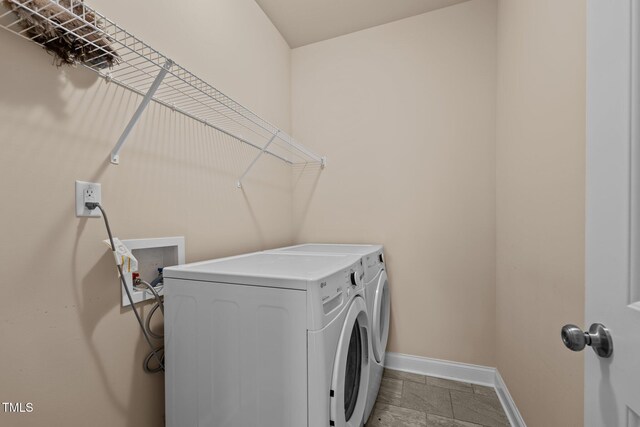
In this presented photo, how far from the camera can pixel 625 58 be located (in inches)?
19.9

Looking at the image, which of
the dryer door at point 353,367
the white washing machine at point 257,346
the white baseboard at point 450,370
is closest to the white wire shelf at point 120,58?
the white washing machine at point 257,346

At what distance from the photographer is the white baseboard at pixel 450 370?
1817mm

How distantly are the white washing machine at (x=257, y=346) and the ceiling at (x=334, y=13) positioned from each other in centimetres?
200

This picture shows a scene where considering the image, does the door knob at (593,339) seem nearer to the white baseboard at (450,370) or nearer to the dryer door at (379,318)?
the dryer door at (379,318)

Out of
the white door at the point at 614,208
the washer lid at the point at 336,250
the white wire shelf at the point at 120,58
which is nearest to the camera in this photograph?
the white door at the point at 614,208

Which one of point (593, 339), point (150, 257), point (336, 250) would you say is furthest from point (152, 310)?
point (593, 339)

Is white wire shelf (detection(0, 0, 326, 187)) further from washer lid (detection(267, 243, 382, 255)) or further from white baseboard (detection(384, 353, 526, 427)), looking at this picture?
white baseboard (detection(384, 353, 526, 427))

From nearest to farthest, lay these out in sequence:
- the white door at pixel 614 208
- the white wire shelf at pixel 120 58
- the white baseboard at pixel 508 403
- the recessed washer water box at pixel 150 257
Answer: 1. the white door at pixel 614 208
2. the white wire shelf at pixel 120 58
3. the recessed washer water box at pixel 150 257
4. the white baseboard at pixel 508 403

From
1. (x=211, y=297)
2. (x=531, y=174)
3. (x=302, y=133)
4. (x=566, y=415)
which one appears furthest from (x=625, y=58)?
(x=302, y=133)

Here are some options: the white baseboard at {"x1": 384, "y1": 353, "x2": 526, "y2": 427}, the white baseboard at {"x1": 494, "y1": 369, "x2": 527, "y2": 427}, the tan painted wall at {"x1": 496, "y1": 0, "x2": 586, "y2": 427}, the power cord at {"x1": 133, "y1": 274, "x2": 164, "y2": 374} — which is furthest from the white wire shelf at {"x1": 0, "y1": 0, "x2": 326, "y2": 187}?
the white baseboard at {"x1": 494, "y1": 369, "x2": 527, "y2": 427}

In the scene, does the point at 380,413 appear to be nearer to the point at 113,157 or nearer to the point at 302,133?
the point at 113,157

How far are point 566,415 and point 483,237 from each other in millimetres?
1164

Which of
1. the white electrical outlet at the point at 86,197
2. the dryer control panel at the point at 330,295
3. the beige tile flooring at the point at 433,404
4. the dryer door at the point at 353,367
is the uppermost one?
the white electrical outlet at the point at 86,197

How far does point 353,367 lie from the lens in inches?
52.2
